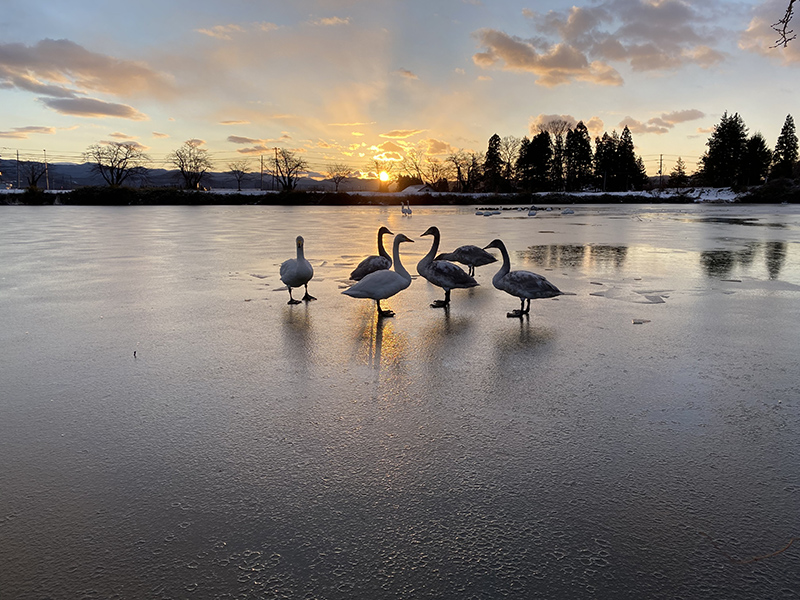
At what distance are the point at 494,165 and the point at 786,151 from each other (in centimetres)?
5154

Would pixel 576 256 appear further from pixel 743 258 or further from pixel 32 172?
pixel 32 172

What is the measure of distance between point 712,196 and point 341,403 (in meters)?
82.9

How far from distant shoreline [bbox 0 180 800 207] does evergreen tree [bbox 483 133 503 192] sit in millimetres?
19590

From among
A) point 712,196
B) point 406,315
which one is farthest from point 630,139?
point 406,315

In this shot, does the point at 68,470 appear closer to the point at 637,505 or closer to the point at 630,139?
the point at 637,505

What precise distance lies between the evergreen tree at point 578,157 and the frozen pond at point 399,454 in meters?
98.8

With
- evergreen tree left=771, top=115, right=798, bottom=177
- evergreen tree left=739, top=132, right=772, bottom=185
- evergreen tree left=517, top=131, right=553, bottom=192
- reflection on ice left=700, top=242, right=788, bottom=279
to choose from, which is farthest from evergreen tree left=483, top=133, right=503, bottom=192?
reflection on ice left=700, top=242, right=788, bottom=279

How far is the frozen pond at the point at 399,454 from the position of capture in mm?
2221

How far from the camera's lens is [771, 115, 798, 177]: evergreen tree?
291ft

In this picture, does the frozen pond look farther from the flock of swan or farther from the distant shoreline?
the distant shoreline

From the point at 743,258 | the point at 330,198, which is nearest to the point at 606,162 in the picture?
the point at 330,198

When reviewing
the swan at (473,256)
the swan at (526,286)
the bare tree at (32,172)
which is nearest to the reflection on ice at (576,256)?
the swan at (473,256)

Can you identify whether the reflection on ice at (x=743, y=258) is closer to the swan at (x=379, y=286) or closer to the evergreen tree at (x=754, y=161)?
the swan at (x=379, y=286)

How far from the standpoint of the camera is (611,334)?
238 inches
